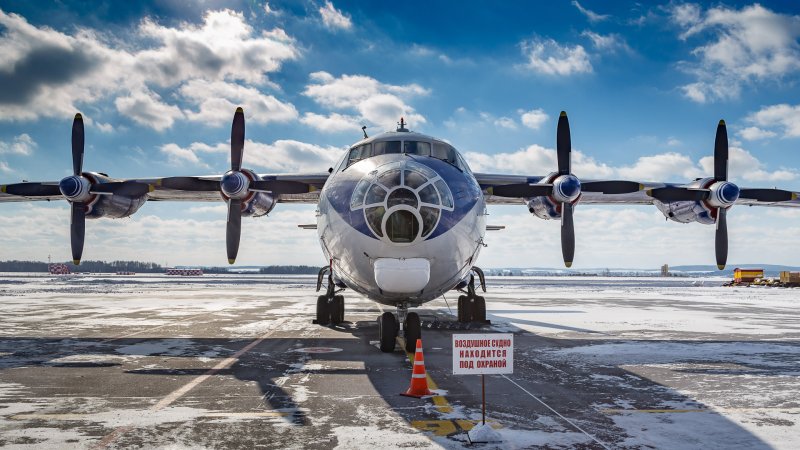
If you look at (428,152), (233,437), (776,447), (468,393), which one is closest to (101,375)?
(233,437)

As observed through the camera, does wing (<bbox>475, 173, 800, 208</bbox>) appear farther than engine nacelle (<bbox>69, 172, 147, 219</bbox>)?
No

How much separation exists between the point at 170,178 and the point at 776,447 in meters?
16.3

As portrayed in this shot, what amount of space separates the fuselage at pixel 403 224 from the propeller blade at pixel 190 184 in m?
6.69

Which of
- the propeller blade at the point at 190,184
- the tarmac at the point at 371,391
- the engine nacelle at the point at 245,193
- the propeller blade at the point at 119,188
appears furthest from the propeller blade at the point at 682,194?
the propeller blade at the point at 119,188

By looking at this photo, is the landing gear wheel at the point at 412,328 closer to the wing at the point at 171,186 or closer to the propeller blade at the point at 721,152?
the wing at the point at 171,186

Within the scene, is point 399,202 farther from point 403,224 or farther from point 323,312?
point 323,312

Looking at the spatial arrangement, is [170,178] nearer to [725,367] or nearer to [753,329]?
[725,367]

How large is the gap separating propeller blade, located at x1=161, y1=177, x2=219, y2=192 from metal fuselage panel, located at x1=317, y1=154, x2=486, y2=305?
671 centimetres

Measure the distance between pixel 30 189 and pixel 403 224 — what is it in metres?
16.1

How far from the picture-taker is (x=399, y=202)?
887 cm

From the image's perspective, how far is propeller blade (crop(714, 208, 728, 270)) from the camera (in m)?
17.6

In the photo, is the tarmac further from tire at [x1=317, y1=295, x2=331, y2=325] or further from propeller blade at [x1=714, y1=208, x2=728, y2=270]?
propeller blade at [x1=714, y1=208, x2=728, y2=270]

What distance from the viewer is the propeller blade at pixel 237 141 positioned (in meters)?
16.5

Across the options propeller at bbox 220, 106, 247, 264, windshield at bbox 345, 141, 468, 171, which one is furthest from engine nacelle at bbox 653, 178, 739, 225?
propeller at bbox 220, 106, 247, 264
